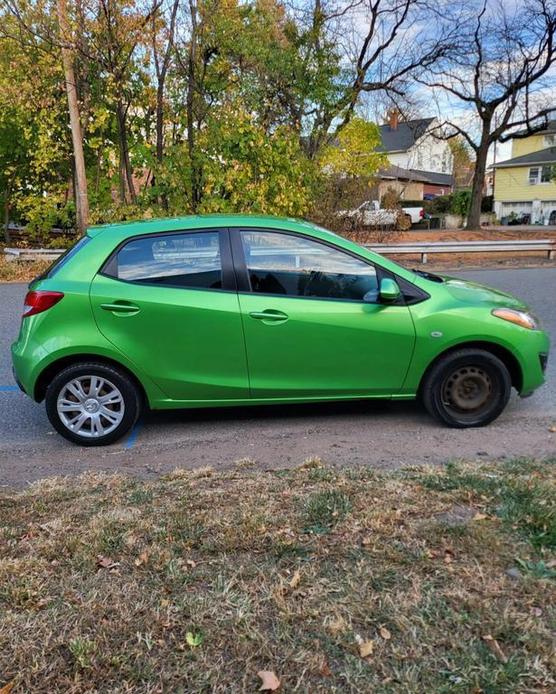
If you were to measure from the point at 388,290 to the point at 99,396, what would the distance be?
7.73ft

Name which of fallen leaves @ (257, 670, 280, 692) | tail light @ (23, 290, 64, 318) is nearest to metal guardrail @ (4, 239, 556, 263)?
tail light @ (23, 290, 64, 318)

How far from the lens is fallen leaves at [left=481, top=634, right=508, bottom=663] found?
209 centimetres

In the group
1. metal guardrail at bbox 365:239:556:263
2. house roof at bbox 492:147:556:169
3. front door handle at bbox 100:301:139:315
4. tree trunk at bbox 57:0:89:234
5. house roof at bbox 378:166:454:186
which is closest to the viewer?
front door handle at bbox 100:301:139:315

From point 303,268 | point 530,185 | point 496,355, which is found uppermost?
point 530,185

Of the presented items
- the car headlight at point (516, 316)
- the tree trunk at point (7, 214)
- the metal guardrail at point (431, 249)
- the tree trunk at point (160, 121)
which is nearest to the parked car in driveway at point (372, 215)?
the metal guardrail at point (431, 249)

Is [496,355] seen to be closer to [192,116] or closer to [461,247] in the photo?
[192,116]

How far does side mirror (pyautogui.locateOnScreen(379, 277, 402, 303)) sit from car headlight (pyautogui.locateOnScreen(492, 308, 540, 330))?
82 centimetres

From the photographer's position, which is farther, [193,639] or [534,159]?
[534,159]

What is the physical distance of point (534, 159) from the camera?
48.1 meters

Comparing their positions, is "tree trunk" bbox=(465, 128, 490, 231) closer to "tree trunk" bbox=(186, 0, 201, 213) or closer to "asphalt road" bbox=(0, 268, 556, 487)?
"tree trunk" bbox=(186, 0, 201, 213)

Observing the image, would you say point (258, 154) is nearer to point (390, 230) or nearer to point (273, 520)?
point (390, 230)

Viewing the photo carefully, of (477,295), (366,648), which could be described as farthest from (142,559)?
(477,295)

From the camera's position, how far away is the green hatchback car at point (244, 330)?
4398 mm

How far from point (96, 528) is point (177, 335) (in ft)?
5.75
